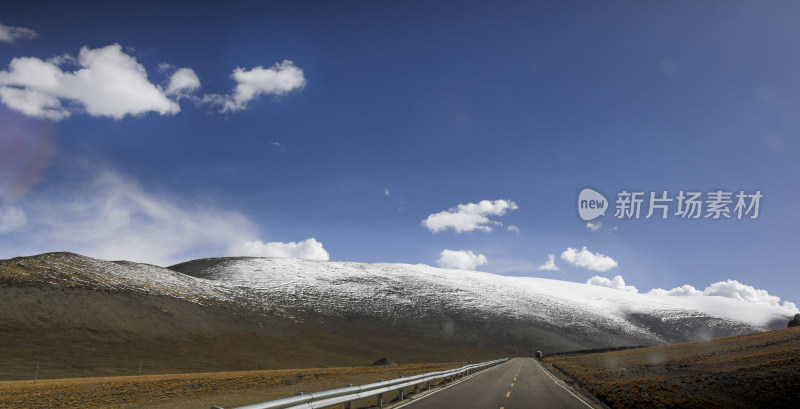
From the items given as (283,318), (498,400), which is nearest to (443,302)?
(283,318)

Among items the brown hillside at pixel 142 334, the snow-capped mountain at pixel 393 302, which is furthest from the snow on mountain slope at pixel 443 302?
the brown hillside at pixel 142 334

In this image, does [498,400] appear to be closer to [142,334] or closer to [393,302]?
[142,334]

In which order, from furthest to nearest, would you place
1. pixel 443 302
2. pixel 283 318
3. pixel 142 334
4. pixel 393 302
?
pixel 443 302 → pixel 393 302 → pixel 283 318 → pixel 142 334

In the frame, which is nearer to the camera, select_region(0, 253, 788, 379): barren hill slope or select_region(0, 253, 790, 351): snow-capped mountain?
select_region(0, 253, 788, 379): barren hill slope

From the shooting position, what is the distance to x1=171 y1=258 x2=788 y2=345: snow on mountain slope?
133125mm

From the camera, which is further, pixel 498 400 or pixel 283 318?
pixel 283 318

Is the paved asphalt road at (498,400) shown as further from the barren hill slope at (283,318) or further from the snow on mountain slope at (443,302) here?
the snow on mountain slope at (443,302)

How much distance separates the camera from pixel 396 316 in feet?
424

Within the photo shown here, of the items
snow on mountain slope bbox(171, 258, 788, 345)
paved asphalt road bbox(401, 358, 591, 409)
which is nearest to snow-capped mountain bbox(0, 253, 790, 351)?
snow on mountain slope bbox(171, 258, 788, 345)

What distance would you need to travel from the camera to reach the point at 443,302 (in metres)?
150

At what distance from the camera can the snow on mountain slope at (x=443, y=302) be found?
133125 mm

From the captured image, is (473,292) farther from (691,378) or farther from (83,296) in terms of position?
(691,378)

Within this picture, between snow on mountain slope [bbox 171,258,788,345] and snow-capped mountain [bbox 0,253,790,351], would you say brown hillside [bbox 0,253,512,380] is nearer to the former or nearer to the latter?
snow-capped mountain [bbox 0,253,790,351]

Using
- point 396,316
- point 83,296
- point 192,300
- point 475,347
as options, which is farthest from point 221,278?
point 475,347
